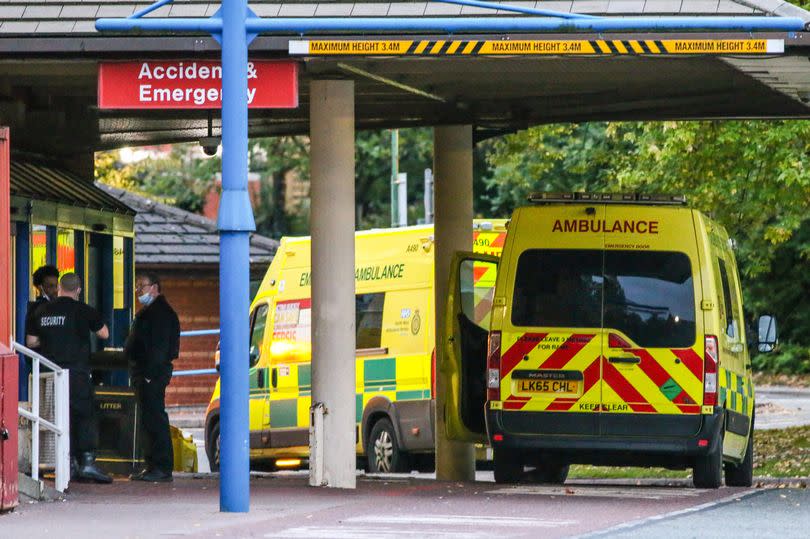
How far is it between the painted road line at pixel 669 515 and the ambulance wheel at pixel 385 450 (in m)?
5.29

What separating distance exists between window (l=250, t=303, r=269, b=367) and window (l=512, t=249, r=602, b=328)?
22.3ft

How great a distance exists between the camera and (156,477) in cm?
1664

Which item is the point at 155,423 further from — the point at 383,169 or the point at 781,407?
the point at 383,169

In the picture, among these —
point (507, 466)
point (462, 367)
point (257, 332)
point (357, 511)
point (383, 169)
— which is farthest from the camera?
point (383, 169)

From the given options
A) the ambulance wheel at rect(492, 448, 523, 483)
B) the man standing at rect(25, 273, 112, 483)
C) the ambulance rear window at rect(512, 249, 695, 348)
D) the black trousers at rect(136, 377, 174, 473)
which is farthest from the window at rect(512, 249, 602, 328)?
the man standing at rect(25, 273, 112, 483)

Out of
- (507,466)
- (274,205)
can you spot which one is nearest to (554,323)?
(507,466)

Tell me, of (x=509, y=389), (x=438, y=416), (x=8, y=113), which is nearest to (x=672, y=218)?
(x=509, y=389)

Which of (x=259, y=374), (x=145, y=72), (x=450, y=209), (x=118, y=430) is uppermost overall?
(x=145, y=72)

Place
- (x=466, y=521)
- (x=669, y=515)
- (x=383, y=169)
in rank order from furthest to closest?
(x=383, y=169) < (x=669, y=515) < (x=466, y=521)

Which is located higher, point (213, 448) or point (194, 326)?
point (194, 326)

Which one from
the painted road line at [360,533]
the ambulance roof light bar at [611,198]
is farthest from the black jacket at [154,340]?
the painted road line at [360,533]

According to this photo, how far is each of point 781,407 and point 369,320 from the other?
12.7 m

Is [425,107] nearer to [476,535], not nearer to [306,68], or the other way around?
[306,68]

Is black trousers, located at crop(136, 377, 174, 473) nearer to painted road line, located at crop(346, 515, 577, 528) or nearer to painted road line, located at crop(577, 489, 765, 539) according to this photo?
painted road line, located at crop(346, 515, 577, 528)
